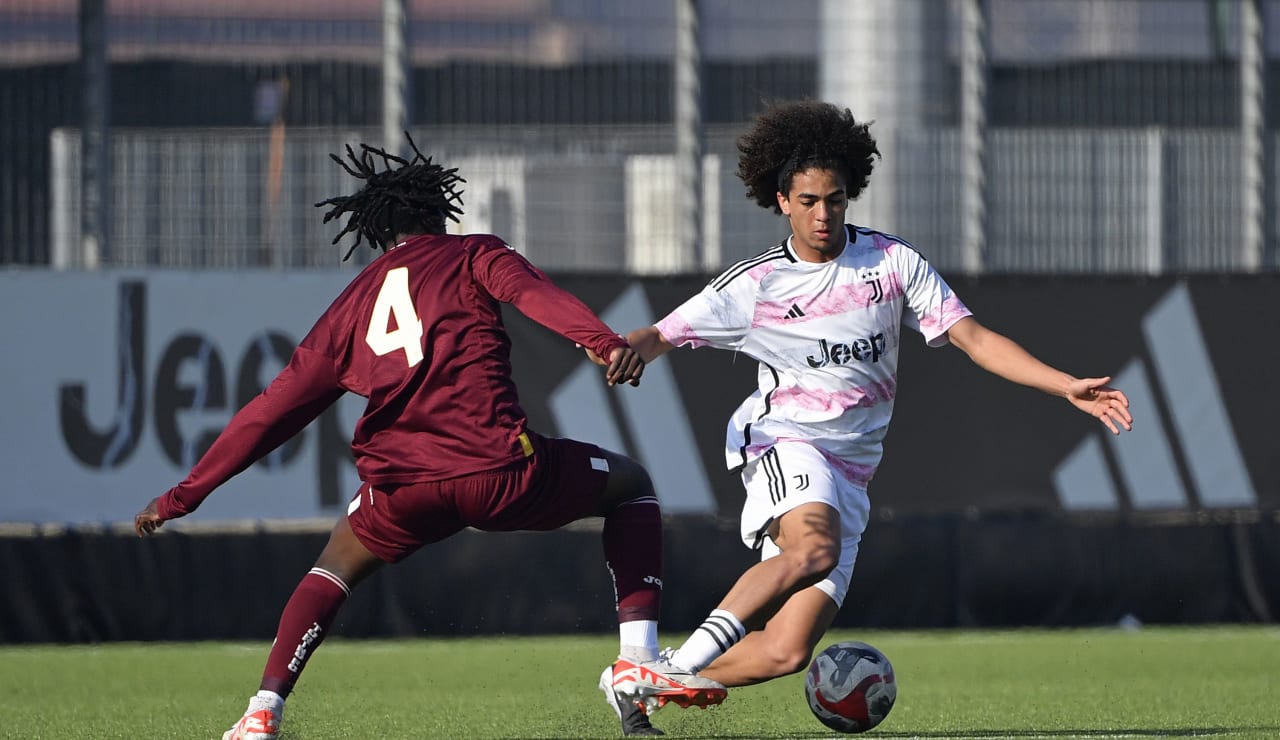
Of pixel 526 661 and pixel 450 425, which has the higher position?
pixel 450 425

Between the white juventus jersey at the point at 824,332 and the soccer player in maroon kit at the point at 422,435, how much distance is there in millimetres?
659

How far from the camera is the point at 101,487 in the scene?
38.9ft

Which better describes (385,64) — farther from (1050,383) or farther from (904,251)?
(1050,383)

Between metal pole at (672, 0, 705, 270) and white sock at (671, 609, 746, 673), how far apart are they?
6.37 m

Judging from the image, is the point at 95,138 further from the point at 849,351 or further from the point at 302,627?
the point at 849,351

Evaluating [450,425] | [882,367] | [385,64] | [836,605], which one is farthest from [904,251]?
[385,64]

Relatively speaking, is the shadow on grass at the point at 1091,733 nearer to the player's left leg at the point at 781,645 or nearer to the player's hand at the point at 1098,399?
the player's left leg at the point at 781,645

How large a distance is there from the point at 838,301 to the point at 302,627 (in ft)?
7.01

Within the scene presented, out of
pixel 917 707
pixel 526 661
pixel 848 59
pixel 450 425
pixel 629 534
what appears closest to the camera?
pixel 450 425

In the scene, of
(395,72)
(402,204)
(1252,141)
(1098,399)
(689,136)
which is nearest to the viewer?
(1098,399)

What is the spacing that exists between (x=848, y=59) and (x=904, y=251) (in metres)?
6.06

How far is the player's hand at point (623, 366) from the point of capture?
6.14 metres

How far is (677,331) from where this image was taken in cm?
712

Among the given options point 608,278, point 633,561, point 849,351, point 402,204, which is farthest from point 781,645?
point 608,278
